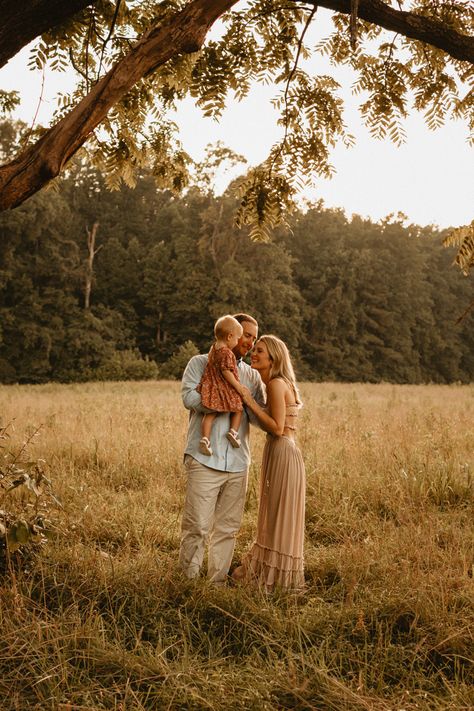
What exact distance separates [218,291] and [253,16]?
36983 mm

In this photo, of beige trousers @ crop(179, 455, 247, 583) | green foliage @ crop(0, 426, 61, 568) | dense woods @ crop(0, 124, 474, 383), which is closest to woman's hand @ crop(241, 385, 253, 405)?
beige trousers @ crop(179, 455, 247, 583)

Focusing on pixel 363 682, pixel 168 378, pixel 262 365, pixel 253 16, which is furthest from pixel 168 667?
pixel 168 378

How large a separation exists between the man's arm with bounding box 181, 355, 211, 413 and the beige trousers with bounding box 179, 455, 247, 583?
15.7 inches

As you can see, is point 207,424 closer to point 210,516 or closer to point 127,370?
point 210,516

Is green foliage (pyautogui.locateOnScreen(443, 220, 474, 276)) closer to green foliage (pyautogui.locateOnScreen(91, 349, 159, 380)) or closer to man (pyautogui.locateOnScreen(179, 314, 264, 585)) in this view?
man (pyautogui.locateOnScreen(179, 314, 264, 585))

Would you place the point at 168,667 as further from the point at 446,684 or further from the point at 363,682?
the point at 446,684

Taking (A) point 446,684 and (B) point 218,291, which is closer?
(A) point 446,684

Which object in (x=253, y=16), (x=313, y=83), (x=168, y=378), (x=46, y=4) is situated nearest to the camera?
(x=46, y=4)

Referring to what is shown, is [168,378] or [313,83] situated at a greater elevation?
[313,83]

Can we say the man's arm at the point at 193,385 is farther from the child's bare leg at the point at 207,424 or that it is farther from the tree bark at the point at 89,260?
Result: the tree bark at the point at 89,260

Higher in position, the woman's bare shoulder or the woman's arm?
the woman's bare shoulder

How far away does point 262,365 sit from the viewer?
4570 mm

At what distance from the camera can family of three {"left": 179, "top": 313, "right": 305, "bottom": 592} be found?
4.25 meters

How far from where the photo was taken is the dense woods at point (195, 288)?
37.4m
